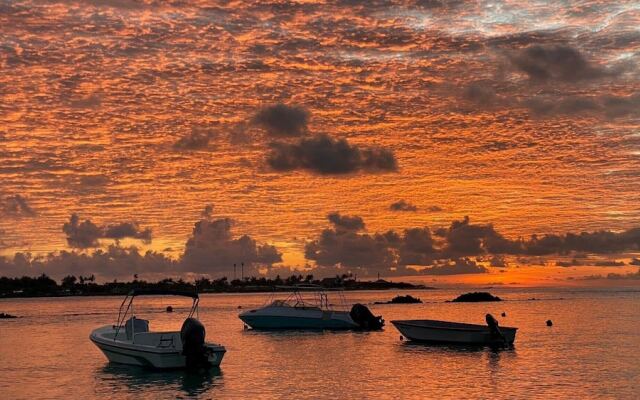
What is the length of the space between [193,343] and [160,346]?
9.29 feet

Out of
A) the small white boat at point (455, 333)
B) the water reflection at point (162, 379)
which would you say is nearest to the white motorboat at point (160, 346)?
the water reflection at point (162, 379)

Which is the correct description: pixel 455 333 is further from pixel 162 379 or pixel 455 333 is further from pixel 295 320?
pixel 162 379

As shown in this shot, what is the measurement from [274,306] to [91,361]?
3437 centimetres

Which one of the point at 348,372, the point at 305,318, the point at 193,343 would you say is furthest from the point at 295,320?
the point at 193,343

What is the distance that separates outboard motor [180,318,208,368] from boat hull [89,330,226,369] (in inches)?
20.0

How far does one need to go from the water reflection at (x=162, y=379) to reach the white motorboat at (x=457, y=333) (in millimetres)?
23554

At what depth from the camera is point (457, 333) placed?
6544 cm

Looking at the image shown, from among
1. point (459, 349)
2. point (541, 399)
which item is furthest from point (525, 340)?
point (541, 399)

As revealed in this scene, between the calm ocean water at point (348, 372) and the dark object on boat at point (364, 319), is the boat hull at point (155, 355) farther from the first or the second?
the dark object on boat at point (364, 319)

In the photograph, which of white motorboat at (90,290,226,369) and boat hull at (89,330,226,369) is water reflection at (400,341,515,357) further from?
white motorboat at (90,290,226,369)

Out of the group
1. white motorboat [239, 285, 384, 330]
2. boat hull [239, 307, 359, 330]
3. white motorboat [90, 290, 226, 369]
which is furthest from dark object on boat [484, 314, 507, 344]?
boat hull [239, 307, 359, 330]

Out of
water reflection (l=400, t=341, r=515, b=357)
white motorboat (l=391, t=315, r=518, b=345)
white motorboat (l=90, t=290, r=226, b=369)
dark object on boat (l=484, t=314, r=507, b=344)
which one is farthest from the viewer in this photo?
white motorboat (l=391, t=315, r=518, b=345)

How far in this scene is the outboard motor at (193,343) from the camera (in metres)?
44.9

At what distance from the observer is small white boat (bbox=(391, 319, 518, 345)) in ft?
211
